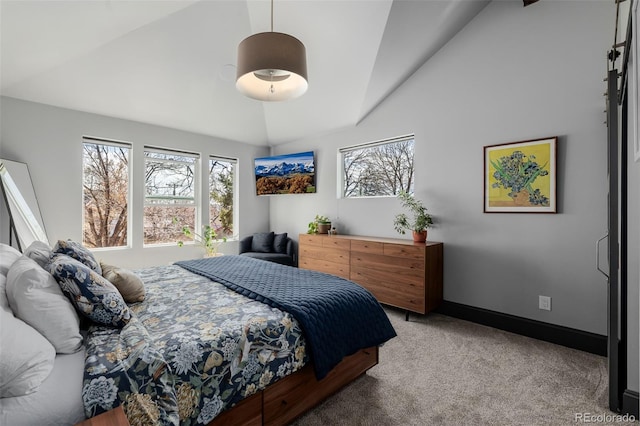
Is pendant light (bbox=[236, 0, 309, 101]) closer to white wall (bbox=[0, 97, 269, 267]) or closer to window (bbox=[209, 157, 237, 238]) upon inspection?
white wall (bbox=[0, 97, 269, 267])

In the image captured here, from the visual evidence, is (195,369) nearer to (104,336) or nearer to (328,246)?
(104,336)

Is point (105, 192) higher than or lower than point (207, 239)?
higher

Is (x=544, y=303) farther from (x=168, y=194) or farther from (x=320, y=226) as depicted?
(x=168, y=194)

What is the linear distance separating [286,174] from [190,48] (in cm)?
228

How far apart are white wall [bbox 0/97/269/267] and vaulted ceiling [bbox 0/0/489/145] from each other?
15cm

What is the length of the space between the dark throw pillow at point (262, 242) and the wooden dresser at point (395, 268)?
1434mm

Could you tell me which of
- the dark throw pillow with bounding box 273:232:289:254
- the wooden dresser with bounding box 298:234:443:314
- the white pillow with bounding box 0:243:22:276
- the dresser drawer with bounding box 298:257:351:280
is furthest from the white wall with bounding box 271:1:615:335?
the white pillow with bounding box 0:243:22:276

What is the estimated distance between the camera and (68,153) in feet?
11.9

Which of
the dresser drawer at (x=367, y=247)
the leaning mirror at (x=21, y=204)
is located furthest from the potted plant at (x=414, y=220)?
the leaning mirror at (x=21, y=204)

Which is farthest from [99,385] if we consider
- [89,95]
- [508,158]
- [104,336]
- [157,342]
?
[89,95]

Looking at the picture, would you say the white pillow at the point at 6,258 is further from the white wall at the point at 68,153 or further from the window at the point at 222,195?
the window at the point at 222,195

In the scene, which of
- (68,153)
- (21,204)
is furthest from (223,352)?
(68,153)

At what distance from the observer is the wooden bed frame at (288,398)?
141cm

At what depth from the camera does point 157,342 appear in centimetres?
128
